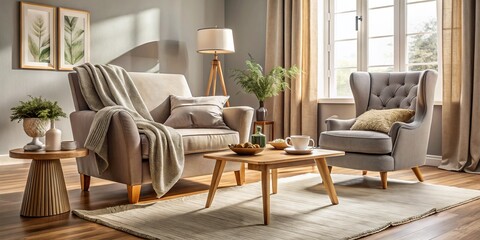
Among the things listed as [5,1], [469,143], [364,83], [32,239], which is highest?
[5,1]

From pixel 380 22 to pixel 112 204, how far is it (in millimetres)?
3584

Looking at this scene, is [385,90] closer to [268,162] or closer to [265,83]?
[265,83]

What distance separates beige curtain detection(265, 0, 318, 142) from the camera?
566cm

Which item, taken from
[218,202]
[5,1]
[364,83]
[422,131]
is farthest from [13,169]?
[422,131]

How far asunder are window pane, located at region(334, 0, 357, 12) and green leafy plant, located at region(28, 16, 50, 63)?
326 centimetres

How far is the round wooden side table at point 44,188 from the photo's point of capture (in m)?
2.70

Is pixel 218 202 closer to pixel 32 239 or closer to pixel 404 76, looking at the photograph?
pixel 32 239

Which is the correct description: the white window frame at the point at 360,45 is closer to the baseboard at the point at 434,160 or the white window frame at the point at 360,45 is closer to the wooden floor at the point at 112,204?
the baseboard at the point at 434,160

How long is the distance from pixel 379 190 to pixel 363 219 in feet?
3.08

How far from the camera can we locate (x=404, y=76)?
4.23 meters

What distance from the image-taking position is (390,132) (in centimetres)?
358

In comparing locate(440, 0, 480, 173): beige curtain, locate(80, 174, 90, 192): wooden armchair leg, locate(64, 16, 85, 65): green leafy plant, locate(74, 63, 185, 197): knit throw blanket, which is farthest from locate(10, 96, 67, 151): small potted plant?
locate(440, 0, 480, 173): beige curtain

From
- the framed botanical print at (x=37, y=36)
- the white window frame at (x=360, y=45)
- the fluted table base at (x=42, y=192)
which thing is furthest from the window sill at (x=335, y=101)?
the fluted table base at (x=42, y=192)

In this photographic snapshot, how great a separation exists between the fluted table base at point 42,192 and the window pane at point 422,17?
12.5ft
